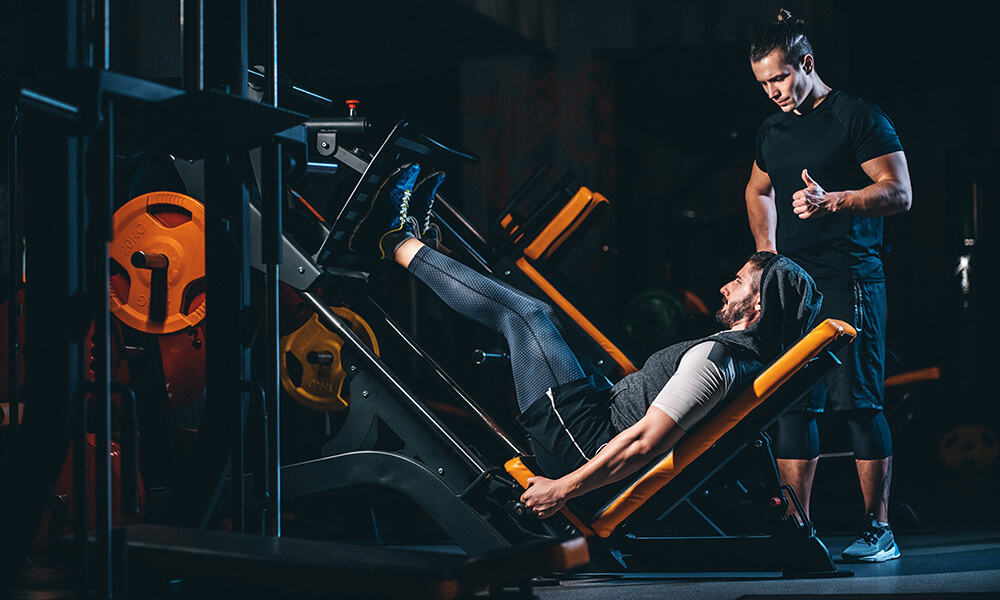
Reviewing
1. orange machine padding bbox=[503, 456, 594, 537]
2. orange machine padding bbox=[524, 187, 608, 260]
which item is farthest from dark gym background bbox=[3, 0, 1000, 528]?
orange machine padding bbox=[503, 456, 594, 537]

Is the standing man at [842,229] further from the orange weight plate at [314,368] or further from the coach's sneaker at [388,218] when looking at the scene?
the orange weight plate at [314,368]

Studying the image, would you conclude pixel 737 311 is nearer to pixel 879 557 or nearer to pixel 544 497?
pixel 544 497

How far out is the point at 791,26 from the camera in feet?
10.9

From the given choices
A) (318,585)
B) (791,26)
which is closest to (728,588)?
(318,585)

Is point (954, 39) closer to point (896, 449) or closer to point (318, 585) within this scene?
point (896, 449)

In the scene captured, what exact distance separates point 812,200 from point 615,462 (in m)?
1.05

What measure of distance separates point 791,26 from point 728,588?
1771 millimetres

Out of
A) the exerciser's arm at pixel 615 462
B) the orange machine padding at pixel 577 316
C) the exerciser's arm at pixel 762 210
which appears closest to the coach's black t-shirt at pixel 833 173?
the exerciser's arm at pixel 762 210

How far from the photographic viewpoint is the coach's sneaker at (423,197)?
3233 millimetres

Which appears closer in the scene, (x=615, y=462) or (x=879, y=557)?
(x=615, y=462)

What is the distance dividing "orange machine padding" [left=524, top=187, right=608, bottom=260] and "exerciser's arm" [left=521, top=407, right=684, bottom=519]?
1.56 m

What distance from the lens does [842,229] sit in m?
3.28

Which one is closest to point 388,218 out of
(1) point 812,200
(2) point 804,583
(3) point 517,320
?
(3) point 517,320

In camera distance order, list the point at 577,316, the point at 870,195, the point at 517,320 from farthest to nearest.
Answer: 1. the point at 577,316
2. the point at 870,195
3. the point at 517,320
